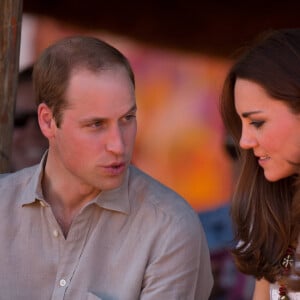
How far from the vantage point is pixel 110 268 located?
3.36 meters

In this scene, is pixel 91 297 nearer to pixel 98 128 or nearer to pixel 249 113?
pixel 98 128

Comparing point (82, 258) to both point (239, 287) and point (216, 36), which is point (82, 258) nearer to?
point (239, 287)

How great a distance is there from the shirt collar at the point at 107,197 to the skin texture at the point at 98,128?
0.21 feet

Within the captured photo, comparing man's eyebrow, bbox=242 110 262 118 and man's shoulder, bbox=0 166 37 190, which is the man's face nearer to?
man's shoulder, bbox=0 166 37 190

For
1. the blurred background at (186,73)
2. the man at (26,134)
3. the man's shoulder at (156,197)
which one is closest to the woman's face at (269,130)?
the man's shoulder at (156,197)

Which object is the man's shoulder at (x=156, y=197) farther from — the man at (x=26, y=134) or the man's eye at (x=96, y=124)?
the man at (x=26, y=134)

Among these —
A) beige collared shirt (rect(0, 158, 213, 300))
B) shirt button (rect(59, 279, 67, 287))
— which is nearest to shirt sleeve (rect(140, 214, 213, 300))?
beige collared shirt (rect(0, 158, 213, 300))

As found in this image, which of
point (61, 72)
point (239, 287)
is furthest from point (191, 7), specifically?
point (61, 72)

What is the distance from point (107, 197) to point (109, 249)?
0.65ft

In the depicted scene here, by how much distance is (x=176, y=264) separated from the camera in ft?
11.0

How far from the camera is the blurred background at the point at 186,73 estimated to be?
609cm

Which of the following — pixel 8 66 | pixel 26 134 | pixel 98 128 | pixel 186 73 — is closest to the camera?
pixel 98 128

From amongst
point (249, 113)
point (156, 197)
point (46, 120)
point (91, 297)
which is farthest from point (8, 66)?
point (249, 113)

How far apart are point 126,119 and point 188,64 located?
3.08m
